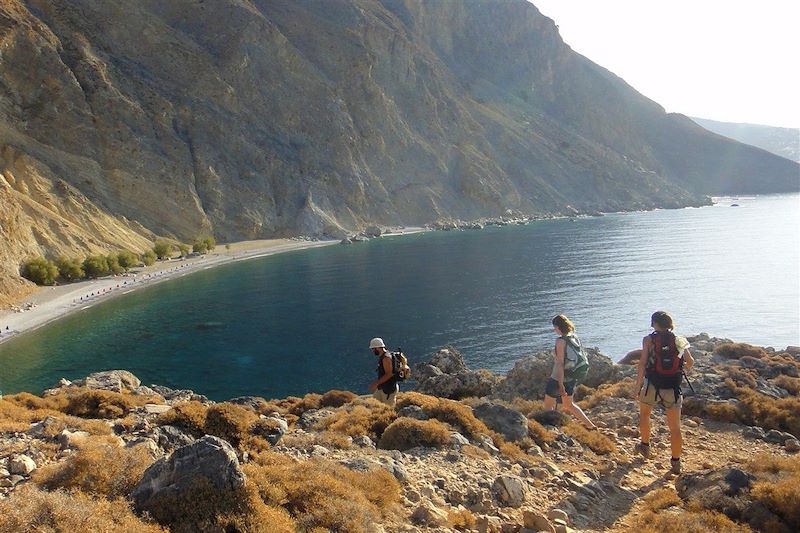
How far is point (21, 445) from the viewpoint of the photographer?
9531mm

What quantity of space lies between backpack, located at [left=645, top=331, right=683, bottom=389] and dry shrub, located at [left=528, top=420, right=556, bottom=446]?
3102 millimetres

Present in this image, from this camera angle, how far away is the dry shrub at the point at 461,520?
755 cm

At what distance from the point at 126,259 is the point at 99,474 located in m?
77.7

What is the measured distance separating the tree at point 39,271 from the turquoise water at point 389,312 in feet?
32.9

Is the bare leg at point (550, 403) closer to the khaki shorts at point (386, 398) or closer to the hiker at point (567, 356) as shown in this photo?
the hiker at point (567, 356)

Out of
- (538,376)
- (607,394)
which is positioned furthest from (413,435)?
(538,376)

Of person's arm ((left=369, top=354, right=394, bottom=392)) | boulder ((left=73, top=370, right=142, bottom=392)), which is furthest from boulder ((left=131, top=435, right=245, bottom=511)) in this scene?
boulder ((left=73, top=370, right=142, bottom=392))

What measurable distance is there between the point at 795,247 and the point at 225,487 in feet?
337

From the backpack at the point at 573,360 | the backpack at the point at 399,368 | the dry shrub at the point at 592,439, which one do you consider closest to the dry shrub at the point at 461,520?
the backpack at the point at 573,360

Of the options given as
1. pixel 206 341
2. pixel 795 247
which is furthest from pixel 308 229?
pixel 795 247

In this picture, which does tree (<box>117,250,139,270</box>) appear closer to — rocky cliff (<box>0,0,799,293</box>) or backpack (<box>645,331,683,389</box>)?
rocky cliff (<box>0,0,799,293</box>)

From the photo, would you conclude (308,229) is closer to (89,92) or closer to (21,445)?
(89,92)

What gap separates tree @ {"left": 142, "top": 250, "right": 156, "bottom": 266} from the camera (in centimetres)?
8081

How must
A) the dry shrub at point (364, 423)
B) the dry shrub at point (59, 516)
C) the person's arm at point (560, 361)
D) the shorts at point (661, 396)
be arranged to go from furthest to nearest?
1. the dry shrub at point (364, 423)
2. the person's arm at point (560, 361)
3. the shorts at point (661, 396)
4. the dry shrub at point (59, 516)
